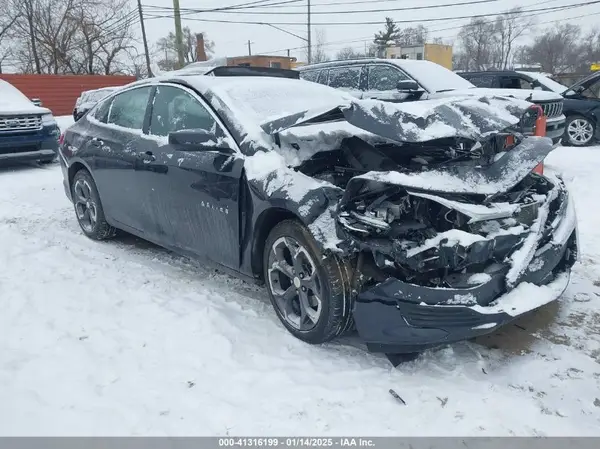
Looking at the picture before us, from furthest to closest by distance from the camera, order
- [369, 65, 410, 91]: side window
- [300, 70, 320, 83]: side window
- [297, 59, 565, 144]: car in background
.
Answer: [300, 70, 320, 83]: side window → [369, 65, 410, 91]: side window → [297, 59, 565, 144]: car in background

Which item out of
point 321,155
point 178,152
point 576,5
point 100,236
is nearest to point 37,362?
point 178,152

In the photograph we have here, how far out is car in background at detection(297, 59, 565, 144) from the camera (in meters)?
7.57

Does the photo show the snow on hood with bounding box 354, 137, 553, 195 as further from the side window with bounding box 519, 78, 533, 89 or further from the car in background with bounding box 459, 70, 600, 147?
the side window with bounding box 519, 78, 533, 89

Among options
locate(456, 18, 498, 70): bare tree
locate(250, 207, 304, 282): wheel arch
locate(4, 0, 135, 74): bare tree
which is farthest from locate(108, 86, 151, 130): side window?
locate(456, 18, 498, 70): bare tree

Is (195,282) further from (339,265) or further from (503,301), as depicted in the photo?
(503,301)

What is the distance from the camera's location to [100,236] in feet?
17.3

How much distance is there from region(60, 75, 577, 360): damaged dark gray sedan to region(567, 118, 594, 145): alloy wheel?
7.54m

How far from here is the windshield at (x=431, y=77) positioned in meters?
7.69

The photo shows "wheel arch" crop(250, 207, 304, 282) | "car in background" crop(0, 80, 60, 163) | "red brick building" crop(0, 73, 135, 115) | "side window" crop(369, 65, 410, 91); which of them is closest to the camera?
"wheel arch" crop(250, 207, 304, 282)

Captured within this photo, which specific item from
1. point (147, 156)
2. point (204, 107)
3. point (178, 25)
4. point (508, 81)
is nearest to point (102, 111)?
point (147, 156)

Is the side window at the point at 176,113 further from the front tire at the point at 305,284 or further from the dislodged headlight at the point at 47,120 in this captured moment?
the dislodged headlight at the point at 47,120

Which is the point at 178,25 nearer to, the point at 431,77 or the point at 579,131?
the point at 431,77

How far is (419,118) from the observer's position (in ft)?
9.34
